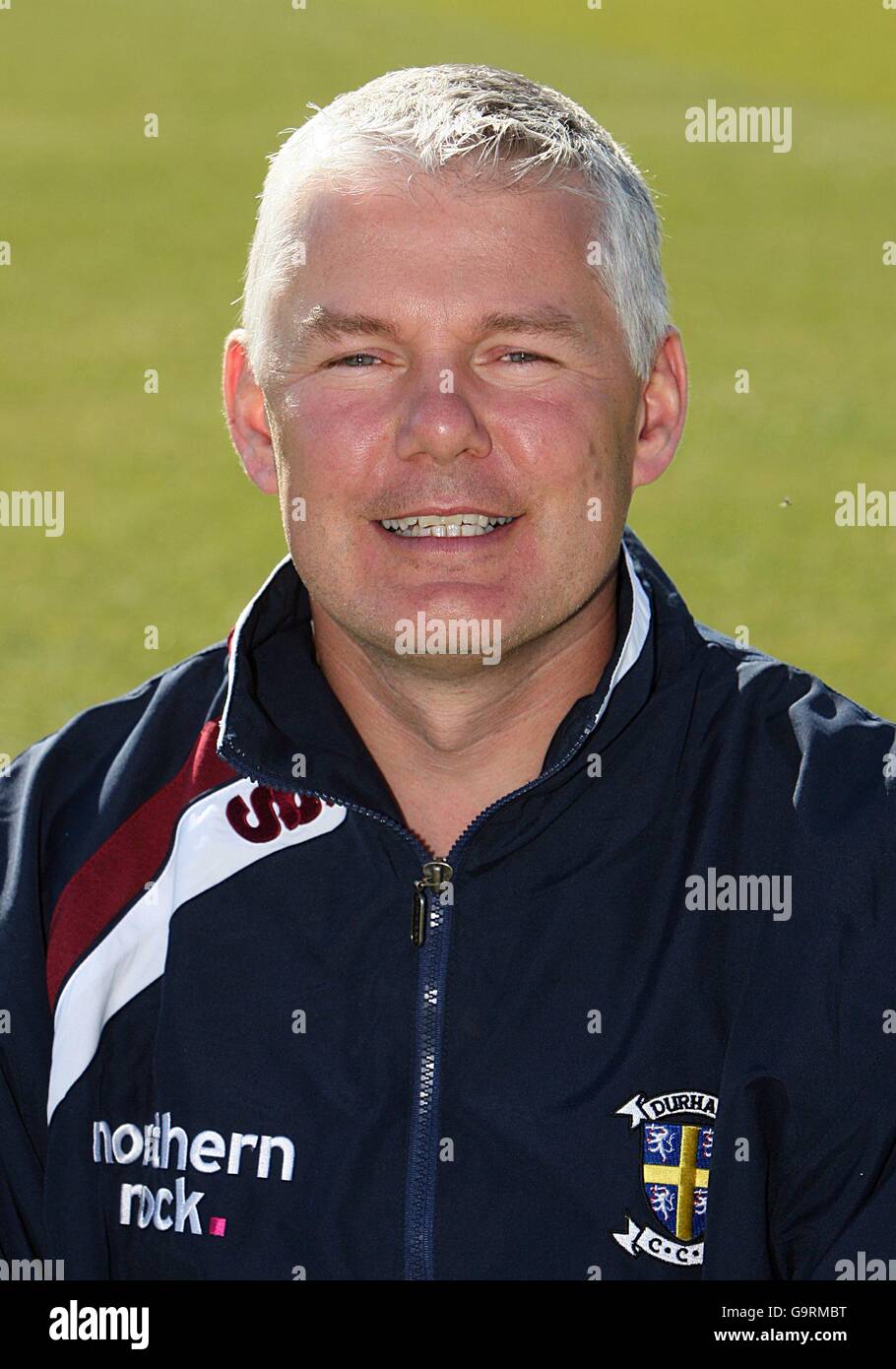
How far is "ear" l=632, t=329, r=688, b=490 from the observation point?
2.54 metres

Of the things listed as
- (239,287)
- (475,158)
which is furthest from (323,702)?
→ (239,287)

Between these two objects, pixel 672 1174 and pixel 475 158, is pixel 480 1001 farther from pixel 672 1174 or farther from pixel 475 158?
pixel 475 158

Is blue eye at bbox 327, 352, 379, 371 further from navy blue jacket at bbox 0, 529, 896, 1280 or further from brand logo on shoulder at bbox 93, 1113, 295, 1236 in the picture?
brand logo on shoulder at bbox 93, 1113, 295, 1236

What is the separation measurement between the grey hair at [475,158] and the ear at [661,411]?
0.04 metres

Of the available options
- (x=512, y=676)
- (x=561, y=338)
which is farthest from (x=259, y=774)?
(x=561, y=338)

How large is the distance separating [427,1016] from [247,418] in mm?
849

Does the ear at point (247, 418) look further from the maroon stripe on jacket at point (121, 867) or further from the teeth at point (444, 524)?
the maroon stripe on jacket at point (121, 867)

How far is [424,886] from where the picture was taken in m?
2.28

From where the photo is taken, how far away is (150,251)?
19.8m

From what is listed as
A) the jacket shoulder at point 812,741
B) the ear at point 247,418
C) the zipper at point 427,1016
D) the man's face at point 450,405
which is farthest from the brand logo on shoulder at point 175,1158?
the ear at point 247,418

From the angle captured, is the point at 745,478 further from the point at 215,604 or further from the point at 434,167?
the point at 434,167

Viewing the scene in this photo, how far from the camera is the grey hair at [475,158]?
7.68ft
